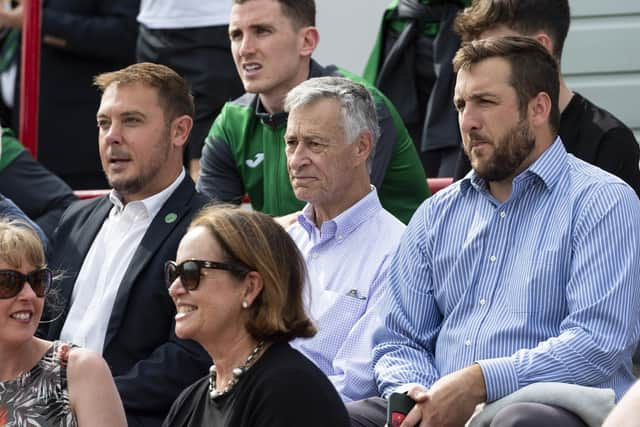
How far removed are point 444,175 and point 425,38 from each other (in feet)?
2.33

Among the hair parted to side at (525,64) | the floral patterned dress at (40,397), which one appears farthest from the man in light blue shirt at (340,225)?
the floral patterned dress at (40,397)

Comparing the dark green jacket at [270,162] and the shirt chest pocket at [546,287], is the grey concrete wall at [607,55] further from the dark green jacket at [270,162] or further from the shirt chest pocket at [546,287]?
the shirt chest pocket at [546,287]

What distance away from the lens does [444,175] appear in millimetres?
6598

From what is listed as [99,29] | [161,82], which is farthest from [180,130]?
[99,29]

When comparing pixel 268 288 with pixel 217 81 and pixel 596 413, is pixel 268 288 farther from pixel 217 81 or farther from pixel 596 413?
pixel 217 81

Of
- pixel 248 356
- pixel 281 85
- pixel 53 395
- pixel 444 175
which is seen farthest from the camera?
pixel 444 175

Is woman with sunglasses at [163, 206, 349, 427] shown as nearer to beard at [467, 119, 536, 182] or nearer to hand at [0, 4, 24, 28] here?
beard at [467, 119, 536, 182]

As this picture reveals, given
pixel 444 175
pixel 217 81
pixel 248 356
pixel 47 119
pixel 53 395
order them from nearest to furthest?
1. pixel 248 356
2. pixel 53 395
3. pixel 444 175
4. pixel 217 81
5. pixel 47 119

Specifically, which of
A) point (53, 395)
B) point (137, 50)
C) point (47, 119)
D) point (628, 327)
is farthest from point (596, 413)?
point (47, 119)

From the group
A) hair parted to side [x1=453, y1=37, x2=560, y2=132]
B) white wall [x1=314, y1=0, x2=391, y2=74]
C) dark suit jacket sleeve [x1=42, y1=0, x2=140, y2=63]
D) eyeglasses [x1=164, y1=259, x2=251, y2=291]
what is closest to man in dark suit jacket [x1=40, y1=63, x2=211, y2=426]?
eyeglasses [x1=164, y1=259, x2=251, y2=291]

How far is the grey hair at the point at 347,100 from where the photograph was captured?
529 centimetres

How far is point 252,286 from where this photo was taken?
4020mm

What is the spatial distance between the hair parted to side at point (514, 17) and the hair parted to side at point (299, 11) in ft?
2.94

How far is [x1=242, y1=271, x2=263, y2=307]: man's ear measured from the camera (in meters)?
4.01
